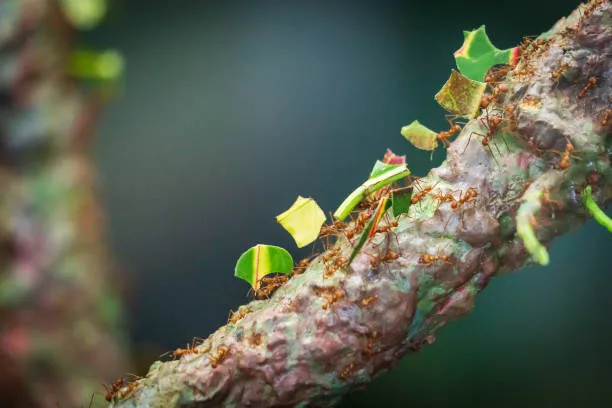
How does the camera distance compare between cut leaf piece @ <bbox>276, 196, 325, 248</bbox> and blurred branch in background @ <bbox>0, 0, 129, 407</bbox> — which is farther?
blurred branch in background @ <bbox>0, 0, 129, 407</bbox>

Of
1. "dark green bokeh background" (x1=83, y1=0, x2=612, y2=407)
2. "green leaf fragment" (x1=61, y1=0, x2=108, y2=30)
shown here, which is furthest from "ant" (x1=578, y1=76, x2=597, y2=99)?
"green leaf fragment" (x1=61, y1=0, x2=108, y2=30)

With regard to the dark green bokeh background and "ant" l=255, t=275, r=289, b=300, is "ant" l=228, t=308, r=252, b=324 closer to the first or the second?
"ant" l=255, t=275, r=289, b=300

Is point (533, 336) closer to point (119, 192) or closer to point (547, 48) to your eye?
point (547, 48)

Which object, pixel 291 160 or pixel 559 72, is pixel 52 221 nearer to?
pixel 291 160

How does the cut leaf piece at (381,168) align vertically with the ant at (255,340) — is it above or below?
above

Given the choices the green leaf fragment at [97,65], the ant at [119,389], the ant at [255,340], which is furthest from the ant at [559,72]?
the green leaf fragment at [97,65]

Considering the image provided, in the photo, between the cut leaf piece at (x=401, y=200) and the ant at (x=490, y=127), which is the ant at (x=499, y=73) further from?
the cut leaf piece at (x=401, y=200)
